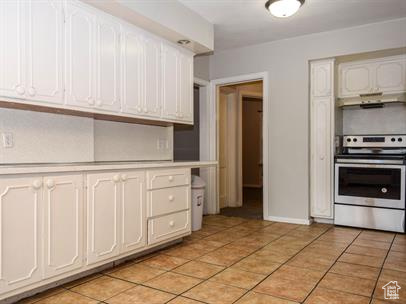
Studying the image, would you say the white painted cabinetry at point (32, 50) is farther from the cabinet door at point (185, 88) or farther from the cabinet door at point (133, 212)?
the cabinet door at point (185, 88)

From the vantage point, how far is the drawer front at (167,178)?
298 centimetres

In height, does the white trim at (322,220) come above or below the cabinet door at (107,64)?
below

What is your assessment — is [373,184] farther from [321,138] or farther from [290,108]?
[290,108]

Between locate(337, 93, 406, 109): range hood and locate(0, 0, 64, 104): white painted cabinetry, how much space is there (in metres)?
3.49

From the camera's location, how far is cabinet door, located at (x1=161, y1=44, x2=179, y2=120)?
3412 mm

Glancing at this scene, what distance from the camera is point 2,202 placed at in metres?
1.90

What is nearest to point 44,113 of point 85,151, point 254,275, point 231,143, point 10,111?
point 10,111

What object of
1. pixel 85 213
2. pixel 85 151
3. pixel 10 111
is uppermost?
pixel 10 111

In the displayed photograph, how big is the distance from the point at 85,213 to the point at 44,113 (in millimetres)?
885

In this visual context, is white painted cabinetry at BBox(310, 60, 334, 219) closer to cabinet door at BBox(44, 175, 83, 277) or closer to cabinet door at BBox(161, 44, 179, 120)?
cabinet door at BBox(161, 44, 179, 120)

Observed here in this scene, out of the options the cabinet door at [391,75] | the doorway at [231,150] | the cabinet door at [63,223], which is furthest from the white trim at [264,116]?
the cabinet door at [63,223]

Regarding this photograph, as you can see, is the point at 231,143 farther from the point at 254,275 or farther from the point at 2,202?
the point at 2,202

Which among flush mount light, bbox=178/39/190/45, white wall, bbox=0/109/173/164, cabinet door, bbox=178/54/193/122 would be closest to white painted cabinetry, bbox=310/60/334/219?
cabinet door, bbox=178/54/193/122

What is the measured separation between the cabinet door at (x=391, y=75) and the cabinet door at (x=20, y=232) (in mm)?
4004
